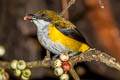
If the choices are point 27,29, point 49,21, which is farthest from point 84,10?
point 49,21

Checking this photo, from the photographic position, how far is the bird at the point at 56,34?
4258 millimetres

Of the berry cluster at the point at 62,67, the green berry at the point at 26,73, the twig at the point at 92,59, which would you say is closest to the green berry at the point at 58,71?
the berry cluster at the point at 62,67

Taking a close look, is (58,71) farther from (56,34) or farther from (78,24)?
(78,24)

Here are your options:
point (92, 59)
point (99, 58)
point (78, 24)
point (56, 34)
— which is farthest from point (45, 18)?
point (78, 24)

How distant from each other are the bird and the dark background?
165 centimetres

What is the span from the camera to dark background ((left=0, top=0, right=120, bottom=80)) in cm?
670

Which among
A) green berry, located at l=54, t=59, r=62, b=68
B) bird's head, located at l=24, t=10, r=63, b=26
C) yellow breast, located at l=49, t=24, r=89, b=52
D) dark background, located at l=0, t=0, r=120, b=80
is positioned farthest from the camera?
dark background, located at l=0, t=0, r=120, b=80

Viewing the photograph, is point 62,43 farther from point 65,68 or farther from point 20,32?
point 20,32

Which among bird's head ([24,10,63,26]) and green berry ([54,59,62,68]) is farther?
bird's head ([24,10,63,26])

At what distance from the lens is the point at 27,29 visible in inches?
260

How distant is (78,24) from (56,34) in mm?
3738

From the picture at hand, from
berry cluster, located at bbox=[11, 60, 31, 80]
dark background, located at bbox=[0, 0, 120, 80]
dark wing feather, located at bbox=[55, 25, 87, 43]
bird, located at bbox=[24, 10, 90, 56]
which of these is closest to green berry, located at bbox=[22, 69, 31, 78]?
berry cluster, located at bbox=[11, 60, 31, 80]

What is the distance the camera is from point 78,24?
7973 millimetres

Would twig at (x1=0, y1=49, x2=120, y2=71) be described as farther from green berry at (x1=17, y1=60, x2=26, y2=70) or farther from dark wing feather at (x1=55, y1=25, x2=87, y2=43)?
dark wing feather at (x1=55, y1=25, x2=87, y2=43)
